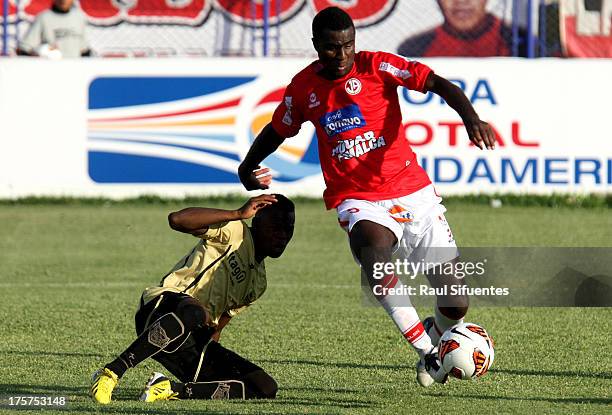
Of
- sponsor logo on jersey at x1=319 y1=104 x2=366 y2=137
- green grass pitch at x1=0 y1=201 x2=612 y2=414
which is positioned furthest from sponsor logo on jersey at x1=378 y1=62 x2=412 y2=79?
green grass pitch at x1=0 y1=201 x2=612 y2=414

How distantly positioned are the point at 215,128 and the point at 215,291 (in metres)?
8.84

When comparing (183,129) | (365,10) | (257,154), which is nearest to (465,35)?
(365,10)

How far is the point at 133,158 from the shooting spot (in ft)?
50.8

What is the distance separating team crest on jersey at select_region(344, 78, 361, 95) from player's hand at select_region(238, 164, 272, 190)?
65 centimetres

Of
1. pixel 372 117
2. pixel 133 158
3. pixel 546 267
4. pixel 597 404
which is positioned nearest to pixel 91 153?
pixel 133 158

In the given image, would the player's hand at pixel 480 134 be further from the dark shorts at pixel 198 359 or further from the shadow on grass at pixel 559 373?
the dark shorts at pixel 198 359

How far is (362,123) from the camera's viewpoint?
721 cm

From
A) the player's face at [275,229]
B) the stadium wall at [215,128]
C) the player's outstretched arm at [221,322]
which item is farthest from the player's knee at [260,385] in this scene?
the stadium wall at [215,128]

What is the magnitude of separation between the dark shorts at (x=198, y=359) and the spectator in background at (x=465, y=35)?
11.3 m

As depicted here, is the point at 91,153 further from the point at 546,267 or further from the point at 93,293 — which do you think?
the point at 546,267

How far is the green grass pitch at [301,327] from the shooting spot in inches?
263

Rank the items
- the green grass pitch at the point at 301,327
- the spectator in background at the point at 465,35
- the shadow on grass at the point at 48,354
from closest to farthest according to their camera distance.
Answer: the green grass pitch at the point at 301,327
the shadow on grass at the point at 48,354
the spectator in background at the point at 465,35

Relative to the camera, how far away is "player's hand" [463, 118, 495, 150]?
21.7 feet

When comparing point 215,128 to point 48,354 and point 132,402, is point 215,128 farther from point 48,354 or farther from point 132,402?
point 132,402
